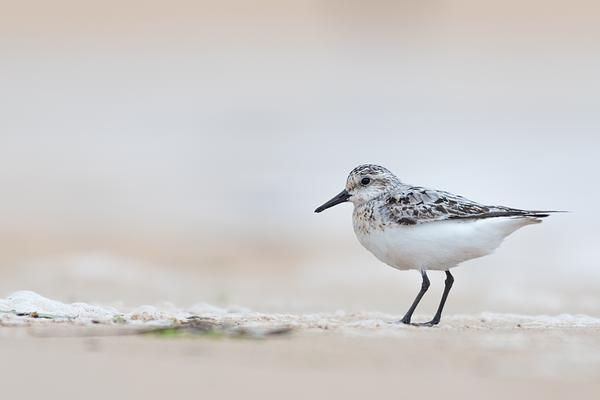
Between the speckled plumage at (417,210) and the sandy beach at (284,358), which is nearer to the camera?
the sandy beach at (284,358)

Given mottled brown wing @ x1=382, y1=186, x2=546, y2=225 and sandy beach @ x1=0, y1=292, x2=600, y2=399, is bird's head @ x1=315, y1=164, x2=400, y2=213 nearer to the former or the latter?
mottled brown wing @ x1=382, y1=186, x2=546, y2=225

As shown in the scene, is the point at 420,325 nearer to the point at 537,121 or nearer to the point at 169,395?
the point at 169,395

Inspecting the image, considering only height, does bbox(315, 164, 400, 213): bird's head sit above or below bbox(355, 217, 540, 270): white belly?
above

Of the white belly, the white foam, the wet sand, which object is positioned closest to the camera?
the wet sand

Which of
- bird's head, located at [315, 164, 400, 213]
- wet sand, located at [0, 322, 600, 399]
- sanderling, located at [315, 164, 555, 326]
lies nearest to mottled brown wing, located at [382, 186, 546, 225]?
sanderling, located at [315, 164, 555, 326]

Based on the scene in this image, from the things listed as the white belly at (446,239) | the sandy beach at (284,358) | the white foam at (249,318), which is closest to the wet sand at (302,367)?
the sandy beach at (284,358)

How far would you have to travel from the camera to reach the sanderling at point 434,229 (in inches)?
311

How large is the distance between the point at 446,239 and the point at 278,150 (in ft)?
39.9

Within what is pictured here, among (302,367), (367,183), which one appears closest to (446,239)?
(367,183)

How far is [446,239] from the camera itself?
7.89 m

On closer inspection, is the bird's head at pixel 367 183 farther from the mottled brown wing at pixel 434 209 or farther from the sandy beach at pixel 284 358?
the sandy beach at pixel 284 358

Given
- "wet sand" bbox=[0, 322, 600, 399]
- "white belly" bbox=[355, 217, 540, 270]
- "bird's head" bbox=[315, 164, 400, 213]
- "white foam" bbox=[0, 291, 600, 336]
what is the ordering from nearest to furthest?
"wet sand" bbox=[0, 322, 600, 399] < "white foam" bbox=[0, 291, 600, 336] < "white belly" bbox=[355, 217, 540, 270] < "bird's head" bbox=[315, 164, 400, 213]

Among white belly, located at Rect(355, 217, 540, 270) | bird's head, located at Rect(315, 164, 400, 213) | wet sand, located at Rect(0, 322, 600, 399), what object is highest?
bird's head, located at Rect(315, 164, 400, 213)

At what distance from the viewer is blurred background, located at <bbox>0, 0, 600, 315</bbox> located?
11.8m
